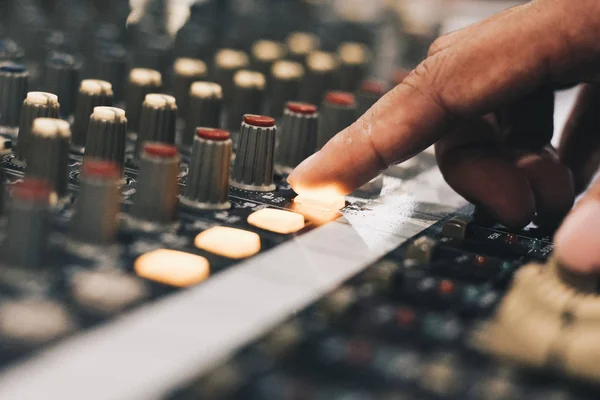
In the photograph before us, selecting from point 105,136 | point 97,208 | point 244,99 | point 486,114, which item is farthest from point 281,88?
point 97,208

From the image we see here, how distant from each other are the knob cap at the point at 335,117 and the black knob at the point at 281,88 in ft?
0.63

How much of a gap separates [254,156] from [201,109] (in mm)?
247

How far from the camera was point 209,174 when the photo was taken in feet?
4.28

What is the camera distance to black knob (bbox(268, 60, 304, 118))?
203cm

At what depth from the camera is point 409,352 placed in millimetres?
878

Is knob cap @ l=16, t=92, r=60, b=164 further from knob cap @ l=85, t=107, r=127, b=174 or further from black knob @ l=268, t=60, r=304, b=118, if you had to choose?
black knob @ l=268, t=60, r=304, b=118

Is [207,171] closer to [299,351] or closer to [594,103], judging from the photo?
[299,351]

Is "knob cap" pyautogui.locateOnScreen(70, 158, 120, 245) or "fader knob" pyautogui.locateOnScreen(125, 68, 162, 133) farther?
"fader knob" pyautogui.locateOnScreen(125, 68, 162, 133)

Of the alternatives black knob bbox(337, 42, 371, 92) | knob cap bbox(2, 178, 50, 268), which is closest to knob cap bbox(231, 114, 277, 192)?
knob cap bbox(2, 178, 50, 268)

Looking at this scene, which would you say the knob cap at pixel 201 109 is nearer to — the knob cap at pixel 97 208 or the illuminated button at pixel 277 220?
the illuminated button at pixel 277 220

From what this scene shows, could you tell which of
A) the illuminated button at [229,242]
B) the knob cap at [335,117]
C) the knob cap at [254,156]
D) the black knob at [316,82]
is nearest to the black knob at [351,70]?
the black knob at [316,82]

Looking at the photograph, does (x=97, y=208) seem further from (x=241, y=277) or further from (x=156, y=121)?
(x=156, y=121)

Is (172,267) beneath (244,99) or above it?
beneath

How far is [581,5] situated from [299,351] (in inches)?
31.4
